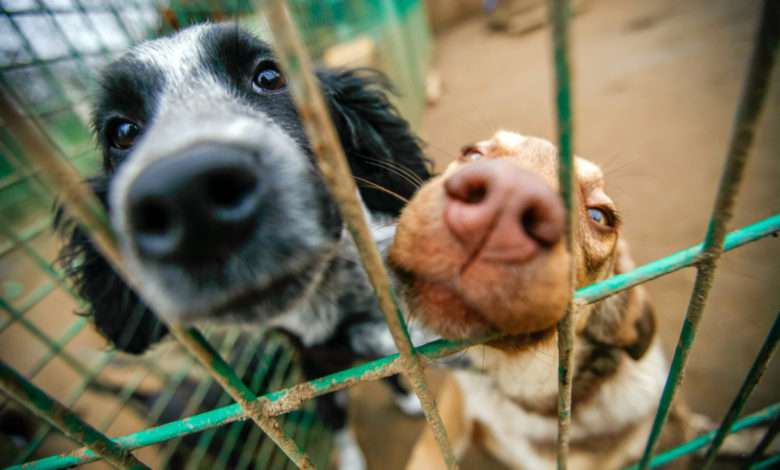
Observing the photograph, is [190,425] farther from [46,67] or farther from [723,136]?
[723,136]

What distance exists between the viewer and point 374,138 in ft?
5.63

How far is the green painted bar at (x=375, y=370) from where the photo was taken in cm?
64

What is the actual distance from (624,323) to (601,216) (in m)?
0.35

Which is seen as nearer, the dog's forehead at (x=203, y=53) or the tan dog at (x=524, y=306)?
the tan dog at (x=524, y=306)

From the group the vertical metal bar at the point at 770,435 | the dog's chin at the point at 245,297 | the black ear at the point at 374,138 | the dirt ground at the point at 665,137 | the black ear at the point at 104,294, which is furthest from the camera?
the dirt ground at the point at 665,137

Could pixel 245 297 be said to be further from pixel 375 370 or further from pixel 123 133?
pixel 123 133

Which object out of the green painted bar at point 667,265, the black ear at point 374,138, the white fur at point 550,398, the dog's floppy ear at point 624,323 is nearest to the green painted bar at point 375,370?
the green painted bar at point 667,265

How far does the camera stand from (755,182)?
283 centimetres

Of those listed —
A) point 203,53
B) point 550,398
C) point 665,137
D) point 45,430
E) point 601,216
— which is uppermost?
point 203,53

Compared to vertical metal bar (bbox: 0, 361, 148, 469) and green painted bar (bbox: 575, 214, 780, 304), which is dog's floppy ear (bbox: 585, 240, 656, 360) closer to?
green painted bar (bbox: 575, 214, 780, 304)

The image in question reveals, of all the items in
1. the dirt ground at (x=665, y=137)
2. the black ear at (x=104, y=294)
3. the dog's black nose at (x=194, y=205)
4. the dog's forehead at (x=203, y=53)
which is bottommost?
the dirt ground at (x=665, y=137)

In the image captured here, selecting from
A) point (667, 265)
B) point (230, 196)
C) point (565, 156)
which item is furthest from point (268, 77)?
point (667, 265)

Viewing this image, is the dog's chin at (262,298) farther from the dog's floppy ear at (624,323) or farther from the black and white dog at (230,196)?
the dog's floppy ear at (624,323)

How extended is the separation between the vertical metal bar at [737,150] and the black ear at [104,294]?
177cm
